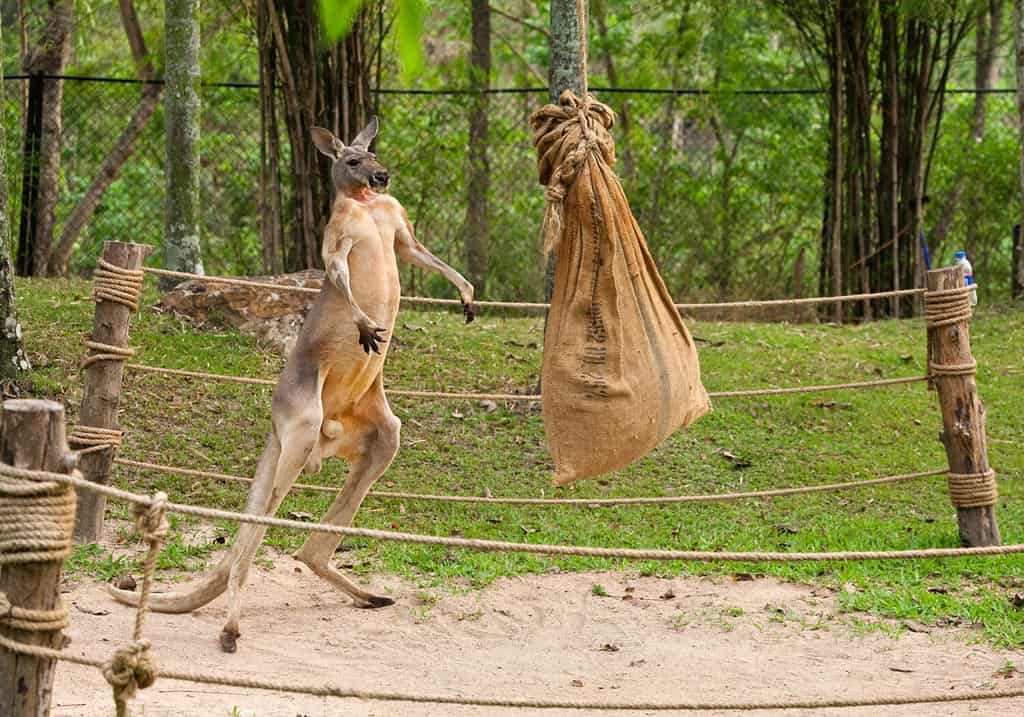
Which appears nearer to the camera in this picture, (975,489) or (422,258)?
(422,258)

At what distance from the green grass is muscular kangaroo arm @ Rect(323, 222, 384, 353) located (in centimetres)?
129

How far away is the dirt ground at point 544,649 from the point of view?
3.60 meters

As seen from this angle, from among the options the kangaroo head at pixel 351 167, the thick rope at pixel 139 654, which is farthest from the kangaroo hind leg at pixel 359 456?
the thick rope at pixel 139 654

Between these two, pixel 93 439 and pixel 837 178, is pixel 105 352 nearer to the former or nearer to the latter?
pixel 93 439

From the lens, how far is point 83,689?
347 centimetres

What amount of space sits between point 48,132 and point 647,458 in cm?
504

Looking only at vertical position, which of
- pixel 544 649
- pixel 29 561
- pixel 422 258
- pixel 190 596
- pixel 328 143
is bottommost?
pixel 544 649

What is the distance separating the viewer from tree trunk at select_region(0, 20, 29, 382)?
18.4 ft

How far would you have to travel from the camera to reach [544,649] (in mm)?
4137

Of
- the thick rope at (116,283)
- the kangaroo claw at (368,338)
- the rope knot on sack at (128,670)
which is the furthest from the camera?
the thick rope at (116,283)

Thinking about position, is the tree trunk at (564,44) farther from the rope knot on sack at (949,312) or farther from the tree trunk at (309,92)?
the rope knot on sack at (949,312)

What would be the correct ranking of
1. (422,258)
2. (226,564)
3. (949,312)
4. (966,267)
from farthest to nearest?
(966,267)
(949,312)
(422,258)
(226,564)

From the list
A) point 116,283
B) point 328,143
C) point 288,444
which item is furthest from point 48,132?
point 288,444

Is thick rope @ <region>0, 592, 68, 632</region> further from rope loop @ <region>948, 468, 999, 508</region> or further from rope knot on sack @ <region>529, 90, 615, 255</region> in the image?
rope loop @ <region>948, 468, 999, 508</region>
